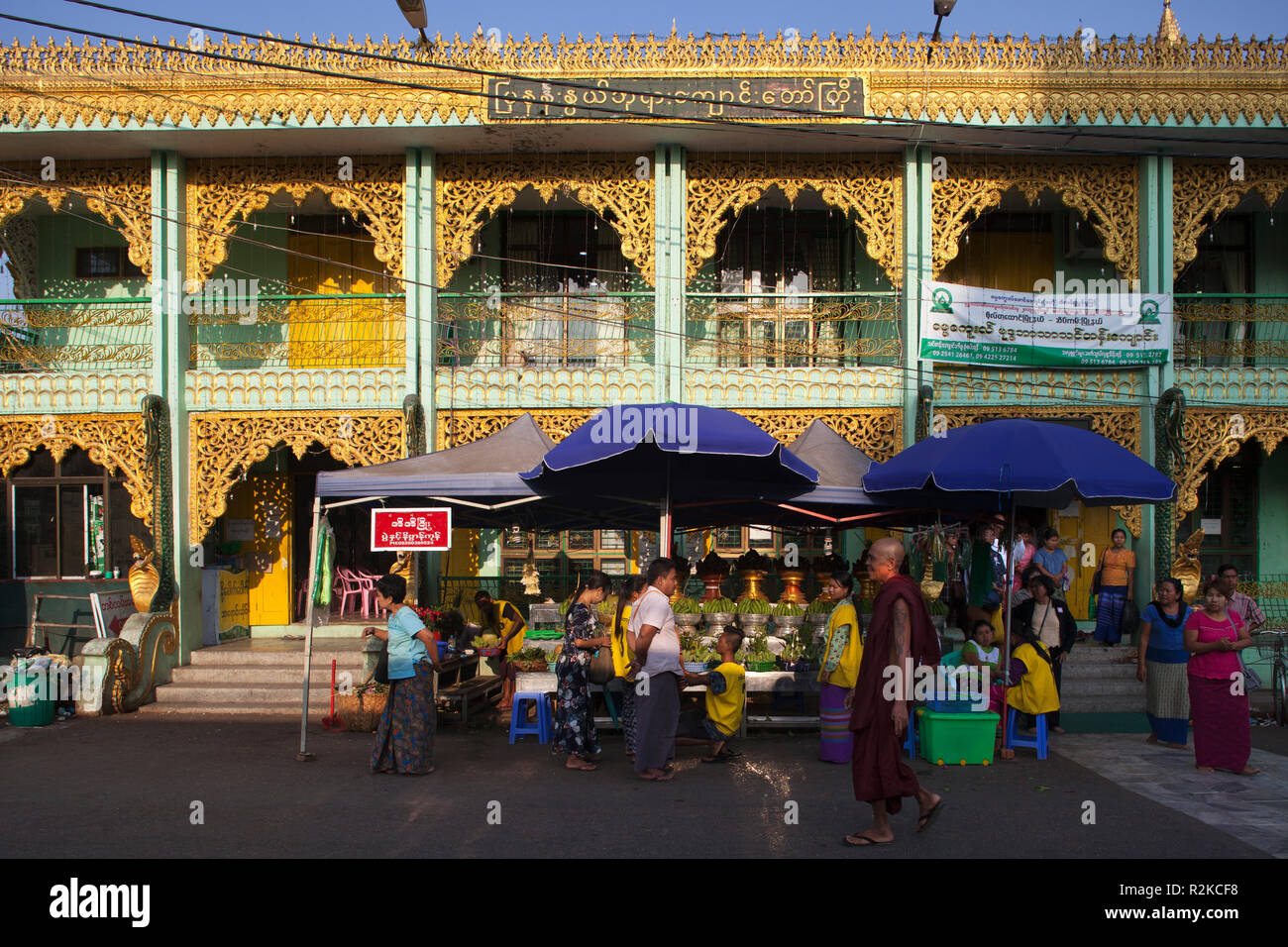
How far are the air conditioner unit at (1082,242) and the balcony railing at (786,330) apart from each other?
3115 millimetres

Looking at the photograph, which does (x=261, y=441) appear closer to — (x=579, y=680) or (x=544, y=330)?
(x=544, y=330)

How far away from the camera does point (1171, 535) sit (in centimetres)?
1245

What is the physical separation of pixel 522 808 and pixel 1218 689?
5638 millimetres

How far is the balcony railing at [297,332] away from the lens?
1328 centimetres

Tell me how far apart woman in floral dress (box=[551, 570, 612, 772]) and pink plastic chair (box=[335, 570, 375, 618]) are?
270 inches

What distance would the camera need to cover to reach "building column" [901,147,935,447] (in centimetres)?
1267

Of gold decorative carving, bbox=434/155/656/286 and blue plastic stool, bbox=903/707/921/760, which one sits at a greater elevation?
gold decorative carving, bbox=434/155/656/286

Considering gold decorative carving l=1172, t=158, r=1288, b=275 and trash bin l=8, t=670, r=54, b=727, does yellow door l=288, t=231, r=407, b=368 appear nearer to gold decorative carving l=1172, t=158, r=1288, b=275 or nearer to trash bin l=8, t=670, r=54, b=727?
trash bin l=8, t=670, r=54, b=727

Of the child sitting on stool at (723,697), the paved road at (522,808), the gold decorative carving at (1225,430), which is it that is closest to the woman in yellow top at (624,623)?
the child sitting on stool at (723,697)

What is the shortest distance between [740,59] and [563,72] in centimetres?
207

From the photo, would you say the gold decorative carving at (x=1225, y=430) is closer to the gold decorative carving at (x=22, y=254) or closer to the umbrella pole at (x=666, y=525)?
the umbrella pole at (x=666, y=525)

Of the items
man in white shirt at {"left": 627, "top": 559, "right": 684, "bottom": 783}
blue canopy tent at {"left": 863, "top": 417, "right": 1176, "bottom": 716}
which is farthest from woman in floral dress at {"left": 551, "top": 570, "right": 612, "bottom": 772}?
blue canopy tent at {"left": 863, "top": 417, "right": 1176, "bottom": 716}

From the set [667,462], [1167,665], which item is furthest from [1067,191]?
[667,462]

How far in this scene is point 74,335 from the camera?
14.4 metres
